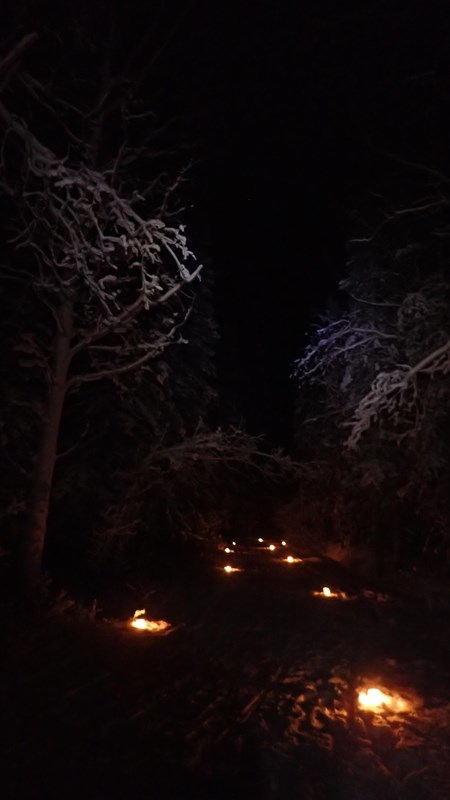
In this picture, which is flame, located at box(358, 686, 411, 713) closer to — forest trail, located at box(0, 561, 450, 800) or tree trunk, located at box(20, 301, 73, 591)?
forest trail, located at box(0, 561, 450, 800)

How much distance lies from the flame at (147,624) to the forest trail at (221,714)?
0.91ft

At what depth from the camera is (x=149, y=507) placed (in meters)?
14.6

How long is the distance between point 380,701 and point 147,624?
4.16 m

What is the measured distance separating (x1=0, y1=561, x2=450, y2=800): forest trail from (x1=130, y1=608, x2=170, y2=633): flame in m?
0.28

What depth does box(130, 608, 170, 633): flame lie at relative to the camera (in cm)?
998

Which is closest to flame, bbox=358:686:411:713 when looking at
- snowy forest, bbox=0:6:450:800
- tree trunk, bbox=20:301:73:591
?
snowy forest, bbox=0:6:450:800

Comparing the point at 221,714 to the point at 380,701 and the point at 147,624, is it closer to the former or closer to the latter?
the point at 380,701

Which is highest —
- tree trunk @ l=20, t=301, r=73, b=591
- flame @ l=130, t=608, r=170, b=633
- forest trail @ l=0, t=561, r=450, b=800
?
tree trunk @ l=20, t=301, r=73, b=591

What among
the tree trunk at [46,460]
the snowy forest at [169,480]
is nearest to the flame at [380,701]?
the snowy forest at [169,480]

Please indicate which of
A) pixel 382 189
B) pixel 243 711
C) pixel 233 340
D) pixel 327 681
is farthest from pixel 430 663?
pixel 233 340

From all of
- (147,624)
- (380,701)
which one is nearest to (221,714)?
(380,701)

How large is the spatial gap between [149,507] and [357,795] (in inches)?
A: 396

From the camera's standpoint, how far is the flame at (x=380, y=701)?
23.4 feet

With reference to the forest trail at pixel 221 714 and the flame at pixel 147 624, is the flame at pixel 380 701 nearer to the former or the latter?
the forest trail at pixel 221 714
